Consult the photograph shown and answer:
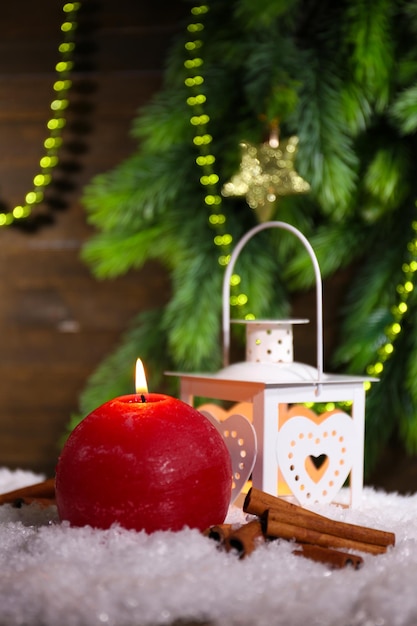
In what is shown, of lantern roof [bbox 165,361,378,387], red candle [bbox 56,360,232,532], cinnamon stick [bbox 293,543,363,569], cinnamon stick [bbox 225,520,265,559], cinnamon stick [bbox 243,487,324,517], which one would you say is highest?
lantern roof [bbox 165,361,378,387]

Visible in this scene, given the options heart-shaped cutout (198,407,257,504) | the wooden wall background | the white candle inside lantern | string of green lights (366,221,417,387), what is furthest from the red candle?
the wooden wall background

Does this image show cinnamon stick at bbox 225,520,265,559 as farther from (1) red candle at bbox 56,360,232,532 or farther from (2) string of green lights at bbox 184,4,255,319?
(2) string of green lights at bbox 184,4,255,319

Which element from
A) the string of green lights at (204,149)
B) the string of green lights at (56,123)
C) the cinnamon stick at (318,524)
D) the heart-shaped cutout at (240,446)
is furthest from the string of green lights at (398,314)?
the string of green lights at (56,123)

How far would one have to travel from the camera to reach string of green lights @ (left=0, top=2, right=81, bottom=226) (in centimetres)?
167

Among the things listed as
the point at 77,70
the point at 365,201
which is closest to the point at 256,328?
the point at 365,201

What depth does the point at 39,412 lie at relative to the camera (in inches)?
68.7

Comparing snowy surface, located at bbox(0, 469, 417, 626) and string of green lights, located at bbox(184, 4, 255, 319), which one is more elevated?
string of green lights, located at bbox(184, 4, 255, 319)

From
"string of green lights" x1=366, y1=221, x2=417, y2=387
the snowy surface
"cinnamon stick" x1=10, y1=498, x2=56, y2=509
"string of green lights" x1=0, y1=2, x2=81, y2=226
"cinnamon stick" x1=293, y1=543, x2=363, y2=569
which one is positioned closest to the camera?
the snowy surface

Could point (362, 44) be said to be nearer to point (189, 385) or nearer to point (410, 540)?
point (189, 385)

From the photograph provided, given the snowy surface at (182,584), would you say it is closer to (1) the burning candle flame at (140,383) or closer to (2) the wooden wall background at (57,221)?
(1) the burning candle flame at (140,383)

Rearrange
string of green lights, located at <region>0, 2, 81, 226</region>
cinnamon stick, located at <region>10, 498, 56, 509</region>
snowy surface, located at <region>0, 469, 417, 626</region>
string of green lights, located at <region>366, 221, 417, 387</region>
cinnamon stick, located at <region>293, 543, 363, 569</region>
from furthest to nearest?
string of green lights, located at <region>0, 2, 81, 226</region>, string of green lights, located at <region>366, 221, 417, 387</region>, cinnamon stick, located at <region>10, 498, 56, 509</region>, cinnamon stick, located at <region>293, 543, 363, 569</region>, snowy surface, located at <region>0, 469, 417, 626</region>

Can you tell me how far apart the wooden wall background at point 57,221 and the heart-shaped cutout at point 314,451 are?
761mm

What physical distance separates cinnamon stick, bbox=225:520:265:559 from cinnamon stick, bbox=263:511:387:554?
1cm

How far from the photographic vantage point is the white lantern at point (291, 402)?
96 centimetres
